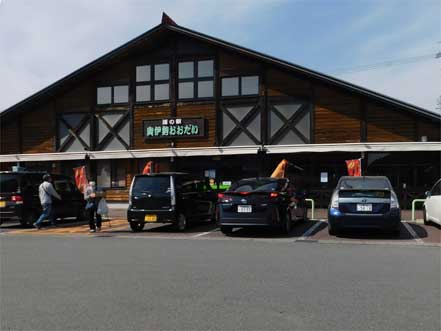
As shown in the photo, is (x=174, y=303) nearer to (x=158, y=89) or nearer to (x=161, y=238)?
(x=161, y=238)

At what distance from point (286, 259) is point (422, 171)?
15.1 m

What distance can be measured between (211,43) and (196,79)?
1893mm

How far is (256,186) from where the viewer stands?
13.4 meters

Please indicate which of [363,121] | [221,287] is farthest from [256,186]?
[363,121]

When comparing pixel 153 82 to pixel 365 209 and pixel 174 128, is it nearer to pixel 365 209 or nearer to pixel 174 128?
pixel 174 128

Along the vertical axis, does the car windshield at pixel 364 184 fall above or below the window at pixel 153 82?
below

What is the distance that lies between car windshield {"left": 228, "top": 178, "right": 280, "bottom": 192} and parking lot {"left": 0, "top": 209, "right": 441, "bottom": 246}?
124 centimetres

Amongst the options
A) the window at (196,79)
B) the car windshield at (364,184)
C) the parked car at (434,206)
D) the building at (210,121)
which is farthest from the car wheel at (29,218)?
the parked car at (434,206)

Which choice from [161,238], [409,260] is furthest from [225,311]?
[161,238]

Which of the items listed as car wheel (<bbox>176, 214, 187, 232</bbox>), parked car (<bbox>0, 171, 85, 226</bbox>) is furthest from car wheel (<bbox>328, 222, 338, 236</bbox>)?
parked car (<bbox>0, 171, 85, 226</bbox>)

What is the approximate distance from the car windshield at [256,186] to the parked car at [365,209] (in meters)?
1.65

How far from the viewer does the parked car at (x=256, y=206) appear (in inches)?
503

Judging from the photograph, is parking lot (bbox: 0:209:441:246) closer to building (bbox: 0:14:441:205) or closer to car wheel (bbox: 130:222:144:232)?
car wheel (bbox: 130:222:144:232)

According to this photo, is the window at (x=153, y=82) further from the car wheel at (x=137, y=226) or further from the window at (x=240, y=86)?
the car wheel at (x=137, y=226)
